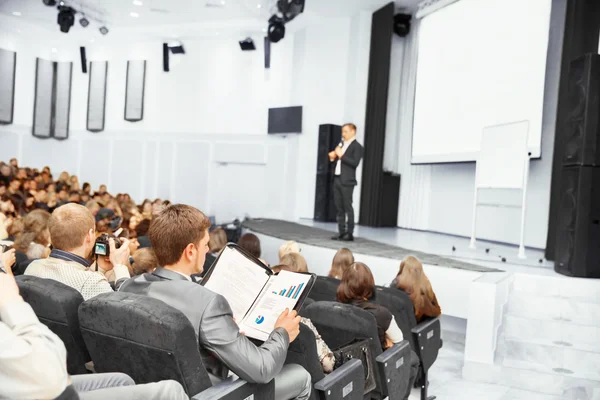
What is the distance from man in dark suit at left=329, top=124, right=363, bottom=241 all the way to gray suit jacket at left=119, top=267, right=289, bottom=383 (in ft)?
13.3

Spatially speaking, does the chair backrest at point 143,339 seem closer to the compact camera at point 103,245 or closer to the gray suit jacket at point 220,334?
the gray suit jacket at point 220,334

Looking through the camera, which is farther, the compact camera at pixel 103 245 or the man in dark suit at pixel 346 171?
the man in dark suit at pixel 346 171

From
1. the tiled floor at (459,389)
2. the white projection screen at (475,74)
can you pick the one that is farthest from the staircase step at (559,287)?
the white projection screen at (475,74)

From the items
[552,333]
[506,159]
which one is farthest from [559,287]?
[506,159]

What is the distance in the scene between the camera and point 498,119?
664 cm

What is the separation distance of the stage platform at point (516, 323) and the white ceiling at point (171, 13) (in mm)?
5728

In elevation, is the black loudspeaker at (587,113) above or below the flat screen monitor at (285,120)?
below

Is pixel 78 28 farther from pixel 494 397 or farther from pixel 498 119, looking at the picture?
pixel 494 397

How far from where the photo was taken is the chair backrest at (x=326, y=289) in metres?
3.01

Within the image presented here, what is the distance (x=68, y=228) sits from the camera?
2.13 meters

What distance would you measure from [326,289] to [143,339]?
1.65 meters

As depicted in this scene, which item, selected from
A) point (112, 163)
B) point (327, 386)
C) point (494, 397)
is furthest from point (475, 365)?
point (112, 163)

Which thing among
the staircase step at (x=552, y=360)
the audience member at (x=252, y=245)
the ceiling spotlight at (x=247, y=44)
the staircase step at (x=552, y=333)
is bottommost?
the staircase step at (x=552, y=360)

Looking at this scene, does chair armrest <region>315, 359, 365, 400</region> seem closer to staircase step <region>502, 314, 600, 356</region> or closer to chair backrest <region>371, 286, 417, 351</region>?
chair backrest <region>371, 286, 417, 351</region>
